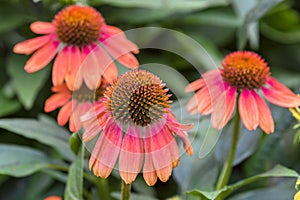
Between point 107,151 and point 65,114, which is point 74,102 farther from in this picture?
point 107,151

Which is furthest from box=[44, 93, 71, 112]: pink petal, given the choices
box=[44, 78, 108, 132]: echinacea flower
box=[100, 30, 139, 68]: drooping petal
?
box=[100, 30, 139, 68]: drooping petal

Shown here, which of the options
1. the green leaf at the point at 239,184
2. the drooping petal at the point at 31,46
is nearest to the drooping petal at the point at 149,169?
the green leaf at the point at 239,184

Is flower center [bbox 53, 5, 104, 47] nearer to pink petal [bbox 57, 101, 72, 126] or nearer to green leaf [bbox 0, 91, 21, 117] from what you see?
pink petal [bbox 57, 101, 72, 126]

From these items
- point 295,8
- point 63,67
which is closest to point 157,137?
point 63,67

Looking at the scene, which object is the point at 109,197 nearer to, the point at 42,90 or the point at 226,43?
the point at 42,90

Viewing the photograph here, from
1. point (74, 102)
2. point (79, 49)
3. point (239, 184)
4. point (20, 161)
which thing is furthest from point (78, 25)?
point (239, 184)

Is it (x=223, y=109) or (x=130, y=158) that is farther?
(x=223, y=109)

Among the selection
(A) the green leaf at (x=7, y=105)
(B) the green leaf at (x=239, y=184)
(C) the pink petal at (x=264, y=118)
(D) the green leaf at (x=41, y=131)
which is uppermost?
(C) the pink petal at (x=264, y=118)

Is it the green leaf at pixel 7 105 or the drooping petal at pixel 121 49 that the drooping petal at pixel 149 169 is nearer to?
the drooping petal at pixel 121 49
